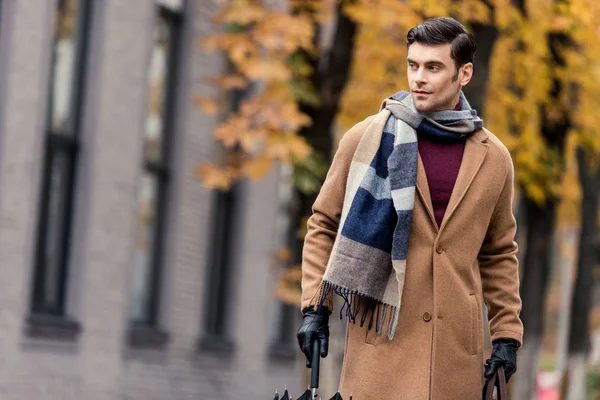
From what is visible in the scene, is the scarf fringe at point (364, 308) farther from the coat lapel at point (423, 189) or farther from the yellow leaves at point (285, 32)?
the yellow leaves at point (285, 32)

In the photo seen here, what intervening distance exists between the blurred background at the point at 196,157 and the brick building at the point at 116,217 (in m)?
0.02

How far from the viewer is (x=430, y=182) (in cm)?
525

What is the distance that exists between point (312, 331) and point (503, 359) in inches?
30.1

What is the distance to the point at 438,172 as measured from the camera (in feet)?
17.3

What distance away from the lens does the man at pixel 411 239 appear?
203 inches

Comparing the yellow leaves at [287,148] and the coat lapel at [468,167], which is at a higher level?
the yellow leaves at [287,148]

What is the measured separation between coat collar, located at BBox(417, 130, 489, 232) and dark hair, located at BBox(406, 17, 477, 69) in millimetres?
297

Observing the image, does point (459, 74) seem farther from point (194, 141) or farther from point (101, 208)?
point (194, 141)

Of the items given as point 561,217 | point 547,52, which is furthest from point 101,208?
point 561,217

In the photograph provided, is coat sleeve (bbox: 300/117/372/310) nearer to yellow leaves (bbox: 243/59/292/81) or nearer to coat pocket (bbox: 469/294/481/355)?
coat pocket (bbox: 469/294/481/355)

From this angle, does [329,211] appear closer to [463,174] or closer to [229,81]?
[463,174]

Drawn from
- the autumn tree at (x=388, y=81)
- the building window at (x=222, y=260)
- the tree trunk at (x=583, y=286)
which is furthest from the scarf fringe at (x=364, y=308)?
the tree trunk at (x=583, y=286)

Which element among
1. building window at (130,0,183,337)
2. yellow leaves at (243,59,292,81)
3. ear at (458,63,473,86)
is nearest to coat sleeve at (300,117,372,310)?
ear at (458,63,473,86)

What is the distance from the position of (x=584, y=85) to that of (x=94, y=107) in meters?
6.06
